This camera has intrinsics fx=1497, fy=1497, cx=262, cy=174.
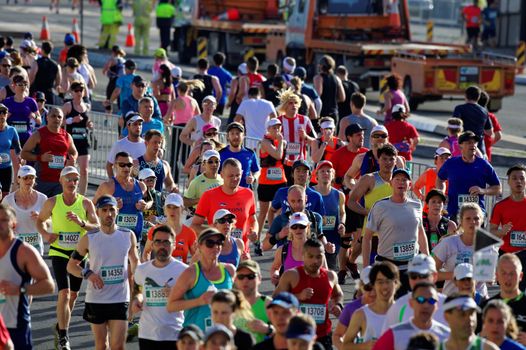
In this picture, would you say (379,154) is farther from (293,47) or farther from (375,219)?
→ (293,47)

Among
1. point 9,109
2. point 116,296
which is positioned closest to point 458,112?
point 9,109

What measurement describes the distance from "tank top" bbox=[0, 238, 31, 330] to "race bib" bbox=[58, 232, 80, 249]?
2.85 meters

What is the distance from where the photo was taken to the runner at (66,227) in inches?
511

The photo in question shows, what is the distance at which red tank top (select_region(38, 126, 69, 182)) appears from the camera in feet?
53.4

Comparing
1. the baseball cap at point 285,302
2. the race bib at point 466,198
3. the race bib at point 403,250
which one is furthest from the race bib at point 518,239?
the baseball cap at point 285,302

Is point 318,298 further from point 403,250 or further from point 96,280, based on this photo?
point 403,250

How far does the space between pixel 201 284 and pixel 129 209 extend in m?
3.34

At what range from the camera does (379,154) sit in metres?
14.4

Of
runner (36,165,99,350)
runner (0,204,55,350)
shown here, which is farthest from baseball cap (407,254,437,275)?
runner (36,165,99,350)

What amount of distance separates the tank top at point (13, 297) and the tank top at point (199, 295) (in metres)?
1.15

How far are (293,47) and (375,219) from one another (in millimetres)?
21767

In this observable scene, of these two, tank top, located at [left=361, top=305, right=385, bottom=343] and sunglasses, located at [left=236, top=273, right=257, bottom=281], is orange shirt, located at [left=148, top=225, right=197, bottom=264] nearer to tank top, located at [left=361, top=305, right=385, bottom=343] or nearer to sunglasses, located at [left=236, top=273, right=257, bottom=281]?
sunglasses, located at [left=236, top=273, right=257, bottom=281]

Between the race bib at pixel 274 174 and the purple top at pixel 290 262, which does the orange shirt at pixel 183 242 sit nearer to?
the purple top at pixel 290 262

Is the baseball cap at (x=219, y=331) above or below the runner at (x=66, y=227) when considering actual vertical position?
above
